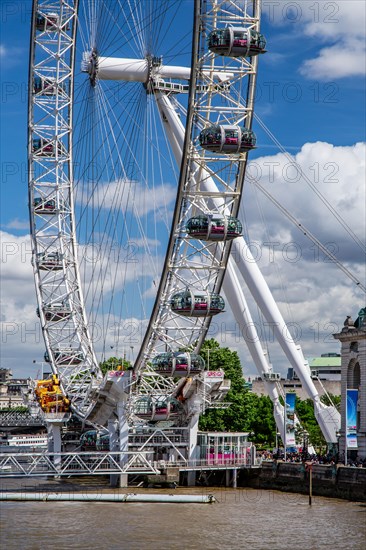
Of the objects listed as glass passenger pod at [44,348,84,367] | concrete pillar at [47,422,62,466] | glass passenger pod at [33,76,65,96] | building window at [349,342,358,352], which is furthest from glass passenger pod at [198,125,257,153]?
glass passenger pod at [44,348,84,367]

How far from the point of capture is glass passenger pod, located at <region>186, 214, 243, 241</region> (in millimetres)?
65688

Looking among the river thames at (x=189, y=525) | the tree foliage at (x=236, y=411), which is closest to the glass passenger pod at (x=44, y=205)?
the tree foliage at (x=236, y=411)

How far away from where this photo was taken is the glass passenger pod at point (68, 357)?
310ft

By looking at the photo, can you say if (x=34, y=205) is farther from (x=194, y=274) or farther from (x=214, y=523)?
(x=214, y=523)

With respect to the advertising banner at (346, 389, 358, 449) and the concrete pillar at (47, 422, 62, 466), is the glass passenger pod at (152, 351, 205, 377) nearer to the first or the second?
the advertising banner at (346, 389, 358, 449)

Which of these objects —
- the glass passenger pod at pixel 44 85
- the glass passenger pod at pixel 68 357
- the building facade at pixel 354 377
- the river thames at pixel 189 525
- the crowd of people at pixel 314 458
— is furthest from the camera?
the glass passenger pod at pixel 68 357

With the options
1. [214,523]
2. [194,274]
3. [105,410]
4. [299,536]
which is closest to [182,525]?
[214,523]

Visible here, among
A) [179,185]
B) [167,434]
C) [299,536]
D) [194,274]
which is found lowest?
[299,536]

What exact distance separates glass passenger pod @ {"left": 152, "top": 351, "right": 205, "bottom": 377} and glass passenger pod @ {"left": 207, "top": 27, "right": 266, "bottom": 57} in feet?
62.4

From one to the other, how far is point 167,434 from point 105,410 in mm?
6300

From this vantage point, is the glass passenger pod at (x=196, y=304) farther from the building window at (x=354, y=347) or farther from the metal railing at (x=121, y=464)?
the building window at (x=354, y=347)

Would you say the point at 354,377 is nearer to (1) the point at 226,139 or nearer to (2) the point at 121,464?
(2) the point at 121,464

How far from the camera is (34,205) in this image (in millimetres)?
93500

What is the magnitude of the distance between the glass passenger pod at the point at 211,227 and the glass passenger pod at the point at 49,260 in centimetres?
2951
